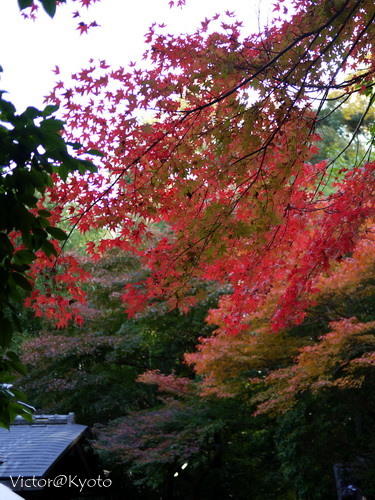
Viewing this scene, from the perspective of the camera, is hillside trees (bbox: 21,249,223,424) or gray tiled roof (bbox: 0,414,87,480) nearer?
gray tiled roof (bbox: 0,414,87,480)

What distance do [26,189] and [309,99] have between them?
2.57 metres

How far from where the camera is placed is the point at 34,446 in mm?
7234

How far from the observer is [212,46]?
3537 mm

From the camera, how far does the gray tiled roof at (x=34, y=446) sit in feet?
21.1

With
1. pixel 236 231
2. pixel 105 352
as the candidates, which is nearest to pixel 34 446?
pixel 105 352

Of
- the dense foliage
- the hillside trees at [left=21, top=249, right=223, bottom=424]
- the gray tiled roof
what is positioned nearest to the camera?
the dense foliage

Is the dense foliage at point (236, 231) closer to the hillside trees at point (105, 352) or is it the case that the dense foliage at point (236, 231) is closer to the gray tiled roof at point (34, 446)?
the hillside trees at point (105, 352)

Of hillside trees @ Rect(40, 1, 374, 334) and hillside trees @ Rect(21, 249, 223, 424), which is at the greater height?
hillside trees @ Rect(21, 249, 223, 424)

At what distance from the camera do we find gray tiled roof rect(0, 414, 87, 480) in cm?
642

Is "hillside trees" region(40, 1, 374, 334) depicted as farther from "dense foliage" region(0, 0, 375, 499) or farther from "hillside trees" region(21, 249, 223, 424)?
"hillside trees" region(21, 249, 223, 424)

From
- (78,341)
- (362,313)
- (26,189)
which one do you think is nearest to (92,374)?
(78,341)

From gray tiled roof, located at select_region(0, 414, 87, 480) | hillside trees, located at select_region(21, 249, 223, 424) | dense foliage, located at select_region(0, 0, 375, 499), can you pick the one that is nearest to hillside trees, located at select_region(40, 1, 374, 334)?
dense foliage, located at select_region(0, 0, 375, 499)

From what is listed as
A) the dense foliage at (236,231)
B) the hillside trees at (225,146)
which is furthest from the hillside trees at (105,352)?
the hillside trees at (225,146)

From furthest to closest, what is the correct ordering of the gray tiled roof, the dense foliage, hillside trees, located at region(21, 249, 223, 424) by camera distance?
1. hillside trees, located at region(21, 249, 223, 424)
2. the gray tiled roof
3. the dense foliage
